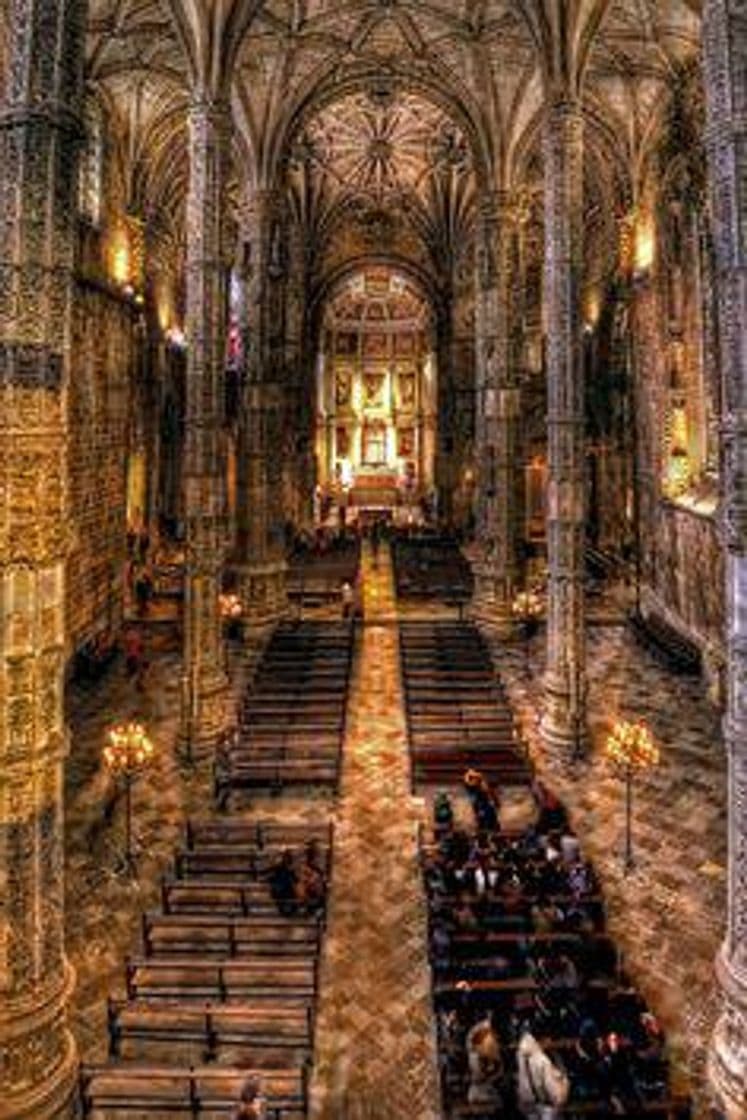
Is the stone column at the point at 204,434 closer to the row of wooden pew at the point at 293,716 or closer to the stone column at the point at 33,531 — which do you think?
the row of wooden pew at the point at 293,716

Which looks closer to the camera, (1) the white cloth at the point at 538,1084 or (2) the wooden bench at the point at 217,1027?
(1) the white cloth at the point at 538,1084

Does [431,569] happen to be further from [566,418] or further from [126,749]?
[126,749]

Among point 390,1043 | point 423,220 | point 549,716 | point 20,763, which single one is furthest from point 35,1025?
point 423,220

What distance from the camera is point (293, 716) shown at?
687 inches

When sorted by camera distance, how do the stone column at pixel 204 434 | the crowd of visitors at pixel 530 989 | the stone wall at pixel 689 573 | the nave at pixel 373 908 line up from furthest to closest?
the stone wall at pixel 689 573, the stone column at pixel 204 434, the nave at pixel 373 908, the crowd of visitors at pixel 530 989

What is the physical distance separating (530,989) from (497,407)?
58.9ft

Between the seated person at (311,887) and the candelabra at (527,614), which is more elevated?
the candelabra at (527,614)

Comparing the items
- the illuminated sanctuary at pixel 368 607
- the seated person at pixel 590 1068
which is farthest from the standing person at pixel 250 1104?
the seated person at pixel 590 1068

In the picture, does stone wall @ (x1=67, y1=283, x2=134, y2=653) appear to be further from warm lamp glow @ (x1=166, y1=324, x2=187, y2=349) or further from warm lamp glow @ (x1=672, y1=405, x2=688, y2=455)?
warm lamp glow @ (x1=672, y1=405, x2=688, y2=455)

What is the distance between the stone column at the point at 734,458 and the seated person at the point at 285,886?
16.9 feet

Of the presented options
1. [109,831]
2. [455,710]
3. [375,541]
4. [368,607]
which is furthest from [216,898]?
[375,541]

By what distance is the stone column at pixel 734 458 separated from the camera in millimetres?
7316

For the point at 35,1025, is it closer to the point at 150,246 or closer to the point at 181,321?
the point at 150,246

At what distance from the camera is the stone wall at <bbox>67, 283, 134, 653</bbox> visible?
20953mm
